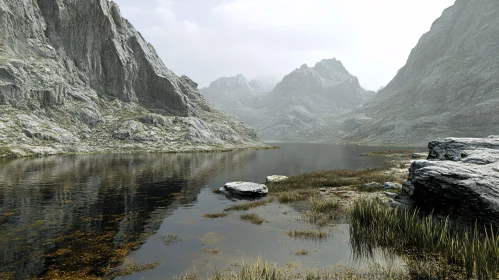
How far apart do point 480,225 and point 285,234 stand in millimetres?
11776

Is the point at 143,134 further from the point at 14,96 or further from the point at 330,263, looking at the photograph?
the point at 330,263

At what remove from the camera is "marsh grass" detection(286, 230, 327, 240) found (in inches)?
716

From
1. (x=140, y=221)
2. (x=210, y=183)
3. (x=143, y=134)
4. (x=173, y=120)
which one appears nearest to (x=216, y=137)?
(x=173, y=120)

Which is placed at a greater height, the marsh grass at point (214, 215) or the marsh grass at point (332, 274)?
the marsh grass at point (332, 274)

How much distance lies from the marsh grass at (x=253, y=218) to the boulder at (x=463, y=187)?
489 inches

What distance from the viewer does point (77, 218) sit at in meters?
22.0

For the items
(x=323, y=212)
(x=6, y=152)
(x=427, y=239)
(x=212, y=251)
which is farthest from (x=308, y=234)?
(x=6, y=152)

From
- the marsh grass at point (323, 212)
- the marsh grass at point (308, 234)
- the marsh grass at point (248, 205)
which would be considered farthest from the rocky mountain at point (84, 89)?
the marsh grass at point (308, 234)

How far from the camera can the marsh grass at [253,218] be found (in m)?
21.9

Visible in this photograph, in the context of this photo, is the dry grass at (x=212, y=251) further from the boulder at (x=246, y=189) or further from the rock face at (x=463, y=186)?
the boulder at (x=246, y=189)

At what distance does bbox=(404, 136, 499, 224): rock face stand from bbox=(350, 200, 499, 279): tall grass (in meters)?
1.04

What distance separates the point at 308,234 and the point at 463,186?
1008 centimetres

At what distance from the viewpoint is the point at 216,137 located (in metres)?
150

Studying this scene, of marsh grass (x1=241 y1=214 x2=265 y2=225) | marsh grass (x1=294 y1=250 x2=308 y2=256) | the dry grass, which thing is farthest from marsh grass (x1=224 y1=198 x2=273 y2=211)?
marsh grass (x1=294 y1=250 x2=308 y2=256)
